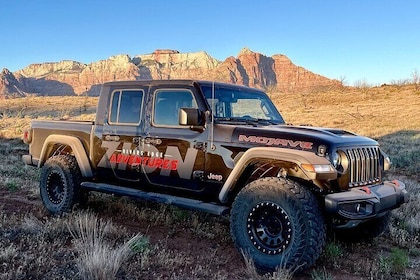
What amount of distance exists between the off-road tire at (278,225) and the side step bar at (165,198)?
0.31m

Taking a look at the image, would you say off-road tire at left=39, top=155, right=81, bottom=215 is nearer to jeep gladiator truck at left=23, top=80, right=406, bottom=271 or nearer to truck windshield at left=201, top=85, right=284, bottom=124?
jeep gladiator truck at left=23, top=80, right=406, bottom=271

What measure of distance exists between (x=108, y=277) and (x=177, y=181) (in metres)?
1.81

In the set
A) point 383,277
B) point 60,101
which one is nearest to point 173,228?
point 383,277

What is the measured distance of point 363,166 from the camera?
15.1 feet

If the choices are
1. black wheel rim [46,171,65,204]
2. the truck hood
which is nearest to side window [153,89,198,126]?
the truck hood

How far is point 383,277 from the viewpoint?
14.1ft

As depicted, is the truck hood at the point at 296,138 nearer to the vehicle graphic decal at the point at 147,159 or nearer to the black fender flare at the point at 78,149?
the vehicle graphic decal at the point at 147,159

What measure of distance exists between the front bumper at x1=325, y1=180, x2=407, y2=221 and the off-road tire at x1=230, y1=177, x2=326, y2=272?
21cm

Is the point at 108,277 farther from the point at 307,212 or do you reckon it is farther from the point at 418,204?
the point at 418,204

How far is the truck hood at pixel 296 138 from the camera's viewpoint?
14.1ft

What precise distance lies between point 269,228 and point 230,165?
84cm

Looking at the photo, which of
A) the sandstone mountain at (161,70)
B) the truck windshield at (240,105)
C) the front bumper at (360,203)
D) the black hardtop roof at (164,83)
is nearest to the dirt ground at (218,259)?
the front bumper at (360,203)

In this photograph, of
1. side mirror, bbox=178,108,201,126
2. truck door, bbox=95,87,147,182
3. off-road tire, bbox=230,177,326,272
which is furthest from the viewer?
truck door, bbox=95,87,147,182

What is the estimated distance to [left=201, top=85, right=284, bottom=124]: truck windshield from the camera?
17.6 feet
